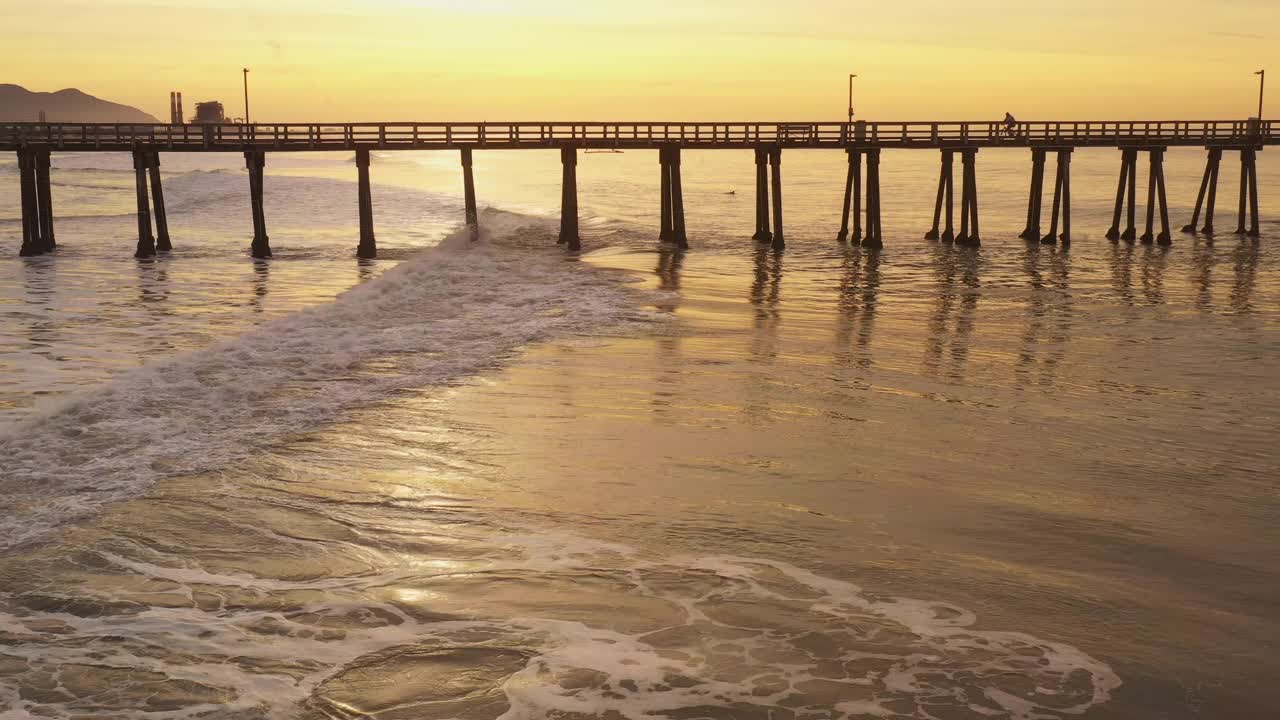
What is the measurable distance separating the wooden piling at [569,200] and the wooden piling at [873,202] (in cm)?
1043

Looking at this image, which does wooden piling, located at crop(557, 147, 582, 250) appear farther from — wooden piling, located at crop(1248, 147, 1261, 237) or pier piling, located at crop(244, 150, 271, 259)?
wooden piling, located at crop(1248, 147, 1261, 237)

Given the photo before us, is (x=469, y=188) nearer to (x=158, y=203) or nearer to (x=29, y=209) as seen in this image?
(x=158, y=203)

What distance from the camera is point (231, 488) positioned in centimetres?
1159

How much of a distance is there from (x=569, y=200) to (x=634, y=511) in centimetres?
3044

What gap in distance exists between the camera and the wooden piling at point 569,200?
1545 inches

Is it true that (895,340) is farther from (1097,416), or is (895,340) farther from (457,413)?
(457,413)

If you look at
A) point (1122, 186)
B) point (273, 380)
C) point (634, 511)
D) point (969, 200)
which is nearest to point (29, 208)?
point (273, 380)

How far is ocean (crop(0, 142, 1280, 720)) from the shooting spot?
7.64 metres

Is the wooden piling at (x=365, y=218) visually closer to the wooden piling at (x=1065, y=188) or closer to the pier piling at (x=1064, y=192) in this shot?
the pier piling at (x=1064, y=192)

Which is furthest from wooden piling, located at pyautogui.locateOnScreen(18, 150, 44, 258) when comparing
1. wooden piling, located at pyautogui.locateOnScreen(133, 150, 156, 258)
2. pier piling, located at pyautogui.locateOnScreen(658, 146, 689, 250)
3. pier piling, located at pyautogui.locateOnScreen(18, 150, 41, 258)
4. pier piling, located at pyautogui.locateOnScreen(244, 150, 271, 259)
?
pier piling, located at pyautogui.locateOnScreen(658, 146, 689, 250)

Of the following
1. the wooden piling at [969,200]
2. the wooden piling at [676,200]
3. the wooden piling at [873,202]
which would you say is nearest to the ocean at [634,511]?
the wooden piling at [873,202]

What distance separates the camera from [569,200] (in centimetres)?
4050

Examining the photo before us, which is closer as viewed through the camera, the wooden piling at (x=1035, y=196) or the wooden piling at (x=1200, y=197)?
the wooden piling at (x=1035, y=196)

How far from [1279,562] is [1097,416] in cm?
556
